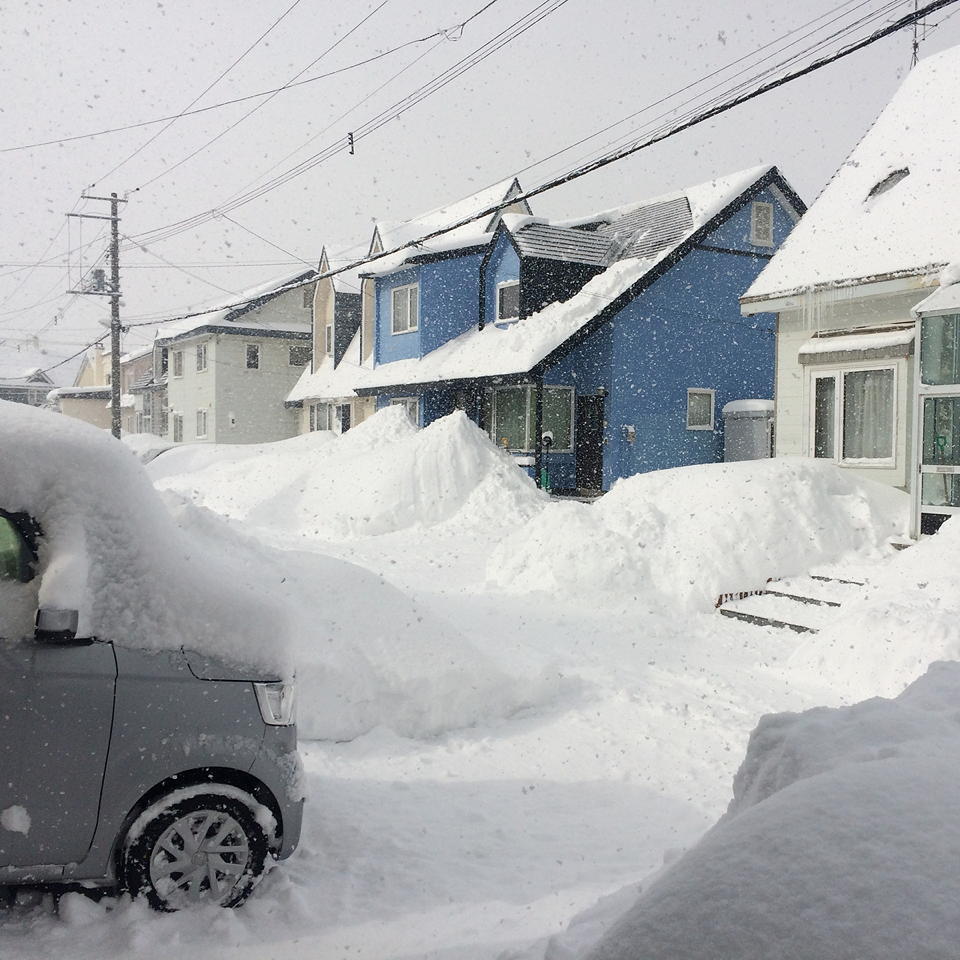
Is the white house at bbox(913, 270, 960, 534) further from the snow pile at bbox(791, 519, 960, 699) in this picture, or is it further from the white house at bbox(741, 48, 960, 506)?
the snow pile at bbox(791, 519, 960, 699)

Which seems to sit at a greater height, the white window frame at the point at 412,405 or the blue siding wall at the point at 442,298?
the blue siding wall at the point at 442,298

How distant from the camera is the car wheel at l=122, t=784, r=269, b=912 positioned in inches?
142

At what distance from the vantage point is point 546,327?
70.2 ft

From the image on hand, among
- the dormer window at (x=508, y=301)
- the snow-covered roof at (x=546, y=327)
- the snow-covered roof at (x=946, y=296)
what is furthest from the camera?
the dormer window at (x=508, y=301)

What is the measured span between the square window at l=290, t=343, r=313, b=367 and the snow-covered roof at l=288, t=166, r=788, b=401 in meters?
14.9

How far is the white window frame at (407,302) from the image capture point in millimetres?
24781

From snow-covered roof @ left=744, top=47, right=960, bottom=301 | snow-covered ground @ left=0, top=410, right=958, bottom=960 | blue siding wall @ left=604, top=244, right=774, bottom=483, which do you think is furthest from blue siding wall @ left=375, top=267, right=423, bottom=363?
snow-covered roof @ left=744, top=47, right=960, bottom=301

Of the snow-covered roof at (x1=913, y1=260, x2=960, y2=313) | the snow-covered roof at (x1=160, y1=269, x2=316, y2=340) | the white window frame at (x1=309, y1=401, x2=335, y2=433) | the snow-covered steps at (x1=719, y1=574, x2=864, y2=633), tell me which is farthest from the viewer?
the snow-covered roof at (x1=160, y1=269, x2=316, y2=340)

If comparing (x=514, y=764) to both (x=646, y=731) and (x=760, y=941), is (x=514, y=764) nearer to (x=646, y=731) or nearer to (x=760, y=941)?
(x=646, y=731)

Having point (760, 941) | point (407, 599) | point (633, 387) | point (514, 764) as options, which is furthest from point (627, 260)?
point (760, 941)

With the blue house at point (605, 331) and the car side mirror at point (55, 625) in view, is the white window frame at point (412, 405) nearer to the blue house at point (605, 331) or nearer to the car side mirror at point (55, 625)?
the blue house at point (605, 331)

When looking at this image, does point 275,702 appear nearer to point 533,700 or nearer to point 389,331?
point 533,700

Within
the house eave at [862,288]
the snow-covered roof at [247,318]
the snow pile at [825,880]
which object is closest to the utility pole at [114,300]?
the snow-covered roof at [247,318]

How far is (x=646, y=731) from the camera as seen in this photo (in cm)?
645
